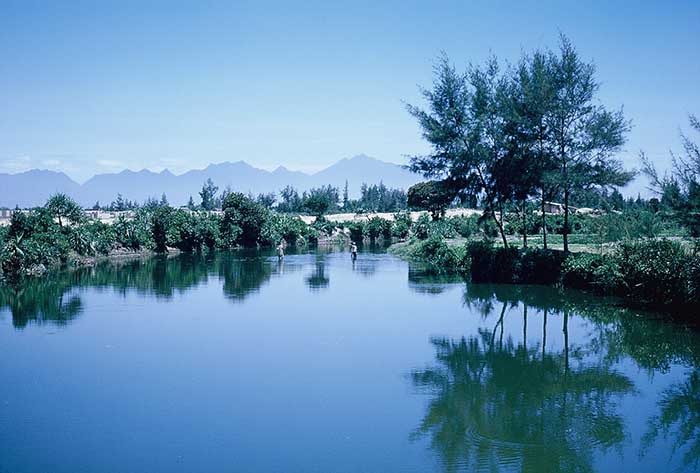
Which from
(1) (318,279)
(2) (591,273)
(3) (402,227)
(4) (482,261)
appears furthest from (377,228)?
(2) (591,273)

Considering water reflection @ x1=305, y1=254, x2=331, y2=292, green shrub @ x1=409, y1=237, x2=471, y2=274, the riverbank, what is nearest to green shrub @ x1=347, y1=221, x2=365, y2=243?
green shrub @ x1=409, y1=237, x2=471, y2=274

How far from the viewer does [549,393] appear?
1220 centimetres

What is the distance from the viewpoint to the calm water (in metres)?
9.21

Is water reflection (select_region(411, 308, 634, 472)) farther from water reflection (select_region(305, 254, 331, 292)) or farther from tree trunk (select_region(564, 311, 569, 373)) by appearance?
water reflection (select_region(305, 254, 331, 292))

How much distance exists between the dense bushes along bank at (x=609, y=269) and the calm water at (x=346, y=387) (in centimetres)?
174

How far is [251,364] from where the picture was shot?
14.4 metres

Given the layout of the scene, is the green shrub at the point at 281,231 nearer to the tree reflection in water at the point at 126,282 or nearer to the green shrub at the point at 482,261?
the tree reflection in water at the point at 126,282

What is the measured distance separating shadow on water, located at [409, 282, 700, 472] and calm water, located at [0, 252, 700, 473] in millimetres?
45

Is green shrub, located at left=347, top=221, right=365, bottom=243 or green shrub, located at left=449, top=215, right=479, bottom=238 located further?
green shrub, located at left=347, top=221, right=365, bottom=243

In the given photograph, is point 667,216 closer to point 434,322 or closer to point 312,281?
point 434,322

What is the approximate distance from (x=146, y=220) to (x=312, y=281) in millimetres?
28159

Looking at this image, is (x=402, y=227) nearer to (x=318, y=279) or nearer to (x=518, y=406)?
(x=318, y=279)

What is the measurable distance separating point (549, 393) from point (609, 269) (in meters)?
12.8

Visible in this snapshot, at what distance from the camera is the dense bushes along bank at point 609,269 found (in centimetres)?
1994
